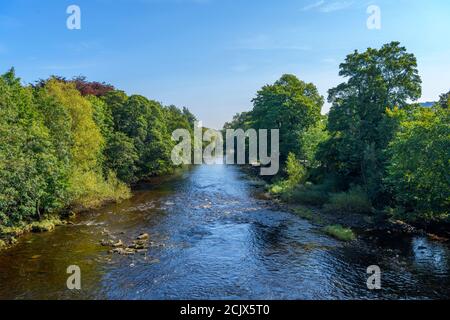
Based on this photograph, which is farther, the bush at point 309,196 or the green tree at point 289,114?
the green tree at point 289,114

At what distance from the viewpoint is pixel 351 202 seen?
29031mm

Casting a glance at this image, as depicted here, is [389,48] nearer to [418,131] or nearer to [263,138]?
[418,131]

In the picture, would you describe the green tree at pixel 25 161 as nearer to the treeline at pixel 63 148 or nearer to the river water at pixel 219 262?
the treeline at pixel 63 148

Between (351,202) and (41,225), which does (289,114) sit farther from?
(41,225)

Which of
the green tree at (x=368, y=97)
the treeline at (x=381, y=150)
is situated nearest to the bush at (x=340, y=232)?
the treeline at (x=381, y=150)

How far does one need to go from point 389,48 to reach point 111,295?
101 ft

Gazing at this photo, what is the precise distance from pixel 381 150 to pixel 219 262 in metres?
17.9

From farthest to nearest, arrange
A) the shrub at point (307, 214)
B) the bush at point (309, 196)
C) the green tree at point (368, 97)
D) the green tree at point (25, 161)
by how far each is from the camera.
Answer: the bush at point (309, 196)
the green tree at point (368, 97)
the shrub at point (307, 214)
the green tree at point (25, 161)

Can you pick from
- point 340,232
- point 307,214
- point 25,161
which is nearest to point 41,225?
point 25,161

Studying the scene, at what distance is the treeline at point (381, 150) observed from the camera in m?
22.3

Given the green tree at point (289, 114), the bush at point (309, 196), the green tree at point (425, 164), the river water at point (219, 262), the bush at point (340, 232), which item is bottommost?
the river water at point (219, 262)

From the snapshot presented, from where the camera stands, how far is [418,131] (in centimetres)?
2259

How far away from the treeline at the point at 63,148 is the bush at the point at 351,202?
72.3 ft
